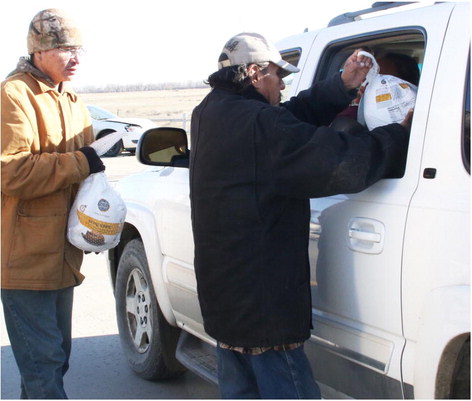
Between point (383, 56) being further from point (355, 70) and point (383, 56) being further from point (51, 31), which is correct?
point (51, 31)

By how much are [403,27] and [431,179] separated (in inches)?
29.3

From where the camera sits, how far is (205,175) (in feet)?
8.75

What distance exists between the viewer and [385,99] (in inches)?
104

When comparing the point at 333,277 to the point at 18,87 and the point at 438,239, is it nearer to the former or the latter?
the point at 438,239

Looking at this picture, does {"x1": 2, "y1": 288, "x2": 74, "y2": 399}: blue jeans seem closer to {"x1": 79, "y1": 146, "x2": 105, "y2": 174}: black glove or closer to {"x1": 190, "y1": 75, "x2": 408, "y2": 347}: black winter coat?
{"x1": 79, "y1": 146, "x2": 105, "y2": 174}: black glove

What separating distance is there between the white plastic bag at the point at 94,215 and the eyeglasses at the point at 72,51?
0.57 meters

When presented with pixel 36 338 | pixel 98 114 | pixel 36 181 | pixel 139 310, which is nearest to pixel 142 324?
pixel 139 310

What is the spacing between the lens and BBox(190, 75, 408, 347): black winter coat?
241 centimetres

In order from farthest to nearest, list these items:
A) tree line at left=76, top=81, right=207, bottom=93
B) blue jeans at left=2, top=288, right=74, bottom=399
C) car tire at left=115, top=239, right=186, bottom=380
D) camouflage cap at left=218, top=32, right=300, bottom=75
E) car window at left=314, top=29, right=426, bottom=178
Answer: tree line at left=76, top=81, right=207, bottom=93, car tire at left=115, top=239, right=186, bottom=380, blue jeans at left=2, top=288, right=74, bottom=399, car window at left=314, top=29, right=426, bottom=178, camouflage cap at left=218, top=32, right=300, bottom=75

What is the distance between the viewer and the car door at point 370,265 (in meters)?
2.42

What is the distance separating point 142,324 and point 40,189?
1685mm

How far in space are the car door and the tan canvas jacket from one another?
121cm

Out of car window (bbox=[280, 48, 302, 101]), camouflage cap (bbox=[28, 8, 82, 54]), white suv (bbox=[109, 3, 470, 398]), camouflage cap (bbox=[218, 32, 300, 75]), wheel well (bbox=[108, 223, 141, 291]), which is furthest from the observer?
wheel well (bbox=[108, 223, 141, 291])

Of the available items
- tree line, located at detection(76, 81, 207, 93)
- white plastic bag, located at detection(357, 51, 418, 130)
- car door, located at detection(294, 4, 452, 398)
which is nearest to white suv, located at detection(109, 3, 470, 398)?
car door, located at detection(294, 4, 452, 398)
